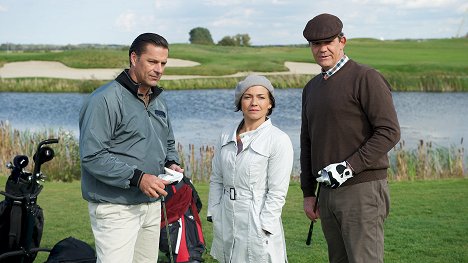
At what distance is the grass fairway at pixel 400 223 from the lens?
593cm

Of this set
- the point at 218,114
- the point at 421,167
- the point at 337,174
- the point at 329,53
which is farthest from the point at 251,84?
the point at 218,114

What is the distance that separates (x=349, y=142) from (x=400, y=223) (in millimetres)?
3739

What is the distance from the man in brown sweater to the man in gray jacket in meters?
0.85

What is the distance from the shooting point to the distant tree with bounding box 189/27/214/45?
332ft

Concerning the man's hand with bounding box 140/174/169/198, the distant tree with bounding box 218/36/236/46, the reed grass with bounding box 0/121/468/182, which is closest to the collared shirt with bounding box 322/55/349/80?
the man's hand with bounding box 140/174/169/198

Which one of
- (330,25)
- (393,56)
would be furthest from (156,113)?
(393,56)

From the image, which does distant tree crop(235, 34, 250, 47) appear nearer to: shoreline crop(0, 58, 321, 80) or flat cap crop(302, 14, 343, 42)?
shoreline crop(0, 58, 321, 80)

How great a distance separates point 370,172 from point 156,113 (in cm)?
120

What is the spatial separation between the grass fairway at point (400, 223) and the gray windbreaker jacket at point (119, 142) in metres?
2.36

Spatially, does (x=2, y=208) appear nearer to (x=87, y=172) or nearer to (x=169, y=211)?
(x=169, y=211)

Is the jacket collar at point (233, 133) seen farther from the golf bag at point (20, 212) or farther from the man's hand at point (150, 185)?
the golf bag at point (20, 212)

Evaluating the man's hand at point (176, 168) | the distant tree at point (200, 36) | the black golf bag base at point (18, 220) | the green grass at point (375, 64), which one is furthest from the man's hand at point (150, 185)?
the distant tree at point (200, 36)

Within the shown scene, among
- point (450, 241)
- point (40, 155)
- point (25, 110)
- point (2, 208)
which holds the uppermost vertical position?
point (40, 155)

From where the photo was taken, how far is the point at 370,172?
353cm
